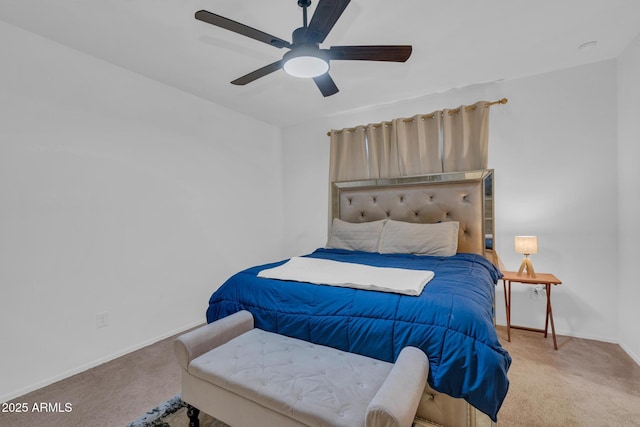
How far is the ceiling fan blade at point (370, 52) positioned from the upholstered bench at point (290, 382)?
159cm

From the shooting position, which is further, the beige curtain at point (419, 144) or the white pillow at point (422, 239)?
the beige curtain at point (419, 144)

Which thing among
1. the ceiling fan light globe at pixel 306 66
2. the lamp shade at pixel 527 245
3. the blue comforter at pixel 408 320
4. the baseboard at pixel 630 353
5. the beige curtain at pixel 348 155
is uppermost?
the ceiling fan light globe at pixel 306 66

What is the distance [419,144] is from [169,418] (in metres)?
3.10

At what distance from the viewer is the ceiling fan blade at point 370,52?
1646 millimetres

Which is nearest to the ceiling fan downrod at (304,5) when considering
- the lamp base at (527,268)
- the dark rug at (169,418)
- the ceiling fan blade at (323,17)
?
the ceiling fan blade at (323,17)

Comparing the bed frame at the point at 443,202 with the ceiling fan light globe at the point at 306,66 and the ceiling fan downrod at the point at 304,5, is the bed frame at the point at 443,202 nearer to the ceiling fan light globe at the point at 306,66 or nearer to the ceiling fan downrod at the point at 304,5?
the ceiling fan light globe at the point at 306,66

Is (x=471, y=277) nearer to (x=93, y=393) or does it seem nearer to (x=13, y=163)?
(x=93, y=393)

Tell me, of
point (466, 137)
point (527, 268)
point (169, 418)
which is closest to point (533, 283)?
point (527, 268)

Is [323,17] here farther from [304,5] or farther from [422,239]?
[422,239]

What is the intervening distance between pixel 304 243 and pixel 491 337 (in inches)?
116

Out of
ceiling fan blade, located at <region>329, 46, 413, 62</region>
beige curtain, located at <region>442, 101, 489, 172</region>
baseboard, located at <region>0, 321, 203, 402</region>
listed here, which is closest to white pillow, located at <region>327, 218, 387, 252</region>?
beige curtain, located at <region>442, 101, 489, 172</region>

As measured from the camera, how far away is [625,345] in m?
2.32

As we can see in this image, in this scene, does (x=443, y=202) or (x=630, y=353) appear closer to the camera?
(x=630, y=353)

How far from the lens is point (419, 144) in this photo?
3.11 metres
